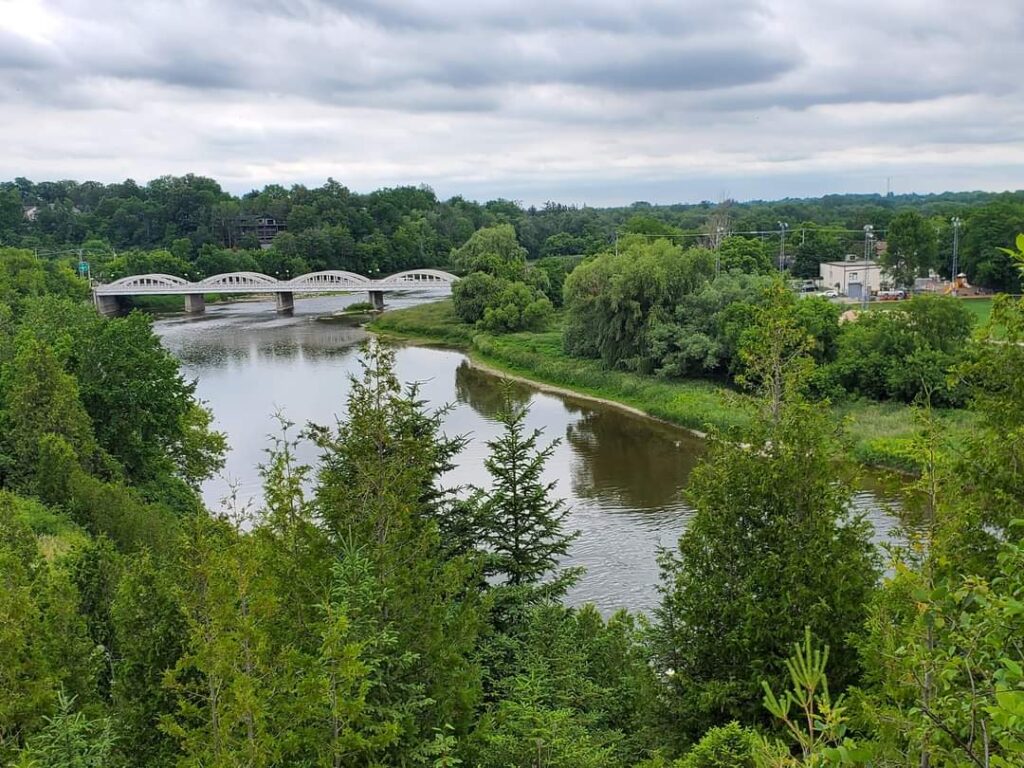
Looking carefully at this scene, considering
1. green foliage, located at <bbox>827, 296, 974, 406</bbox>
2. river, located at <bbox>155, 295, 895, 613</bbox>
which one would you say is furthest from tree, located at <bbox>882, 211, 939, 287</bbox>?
river, located at <bbox>155, 295, 895, 613</bbox>

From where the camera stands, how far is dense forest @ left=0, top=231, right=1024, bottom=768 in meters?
6.41

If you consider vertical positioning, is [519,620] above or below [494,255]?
below

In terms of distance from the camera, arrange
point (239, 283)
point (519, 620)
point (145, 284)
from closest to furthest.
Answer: point (519, 620)
point (145, 284)
point (239, 283)

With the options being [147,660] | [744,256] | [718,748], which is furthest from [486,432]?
[744,256]

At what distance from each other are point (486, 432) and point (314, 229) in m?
66.8

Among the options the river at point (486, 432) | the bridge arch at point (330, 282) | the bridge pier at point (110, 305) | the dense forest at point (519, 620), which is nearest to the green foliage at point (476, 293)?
the river at point (486, 432)

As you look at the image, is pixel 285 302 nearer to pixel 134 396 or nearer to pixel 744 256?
pixel 744 256

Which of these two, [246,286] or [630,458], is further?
[246,286]

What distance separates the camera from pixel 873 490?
25.7 metres

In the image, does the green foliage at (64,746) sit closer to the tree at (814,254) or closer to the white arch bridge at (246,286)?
the white arch bridge at (246,286)

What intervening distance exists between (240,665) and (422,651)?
169cm

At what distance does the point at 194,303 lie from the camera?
7319cm

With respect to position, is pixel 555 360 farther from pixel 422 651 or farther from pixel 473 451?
pixel 422 651

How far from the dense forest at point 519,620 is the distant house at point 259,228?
99.9m
